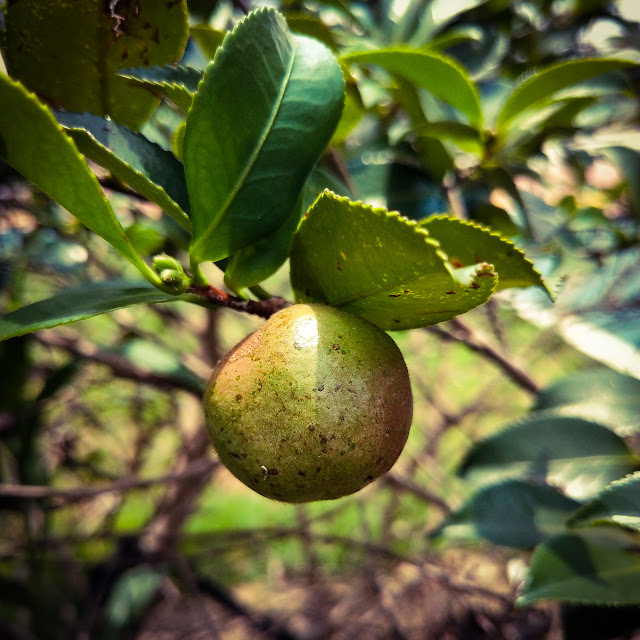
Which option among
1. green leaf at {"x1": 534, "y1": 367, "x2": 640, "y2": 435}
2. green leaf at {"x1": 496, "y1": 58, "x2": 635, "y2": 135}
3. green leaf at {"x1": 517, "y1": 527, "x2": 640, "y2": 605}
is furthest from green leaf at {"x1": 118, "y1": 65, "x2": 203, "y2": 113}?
green leaf at {"x1": 534, "y1": 367, "x2": 640, "y2": 435}

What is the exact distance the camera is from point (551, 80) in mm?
888

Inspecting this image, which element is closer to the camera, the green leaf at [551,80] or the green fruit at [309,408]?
the green fruit at [309,408]

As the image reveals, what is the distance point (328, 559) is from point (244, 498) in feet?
2.07

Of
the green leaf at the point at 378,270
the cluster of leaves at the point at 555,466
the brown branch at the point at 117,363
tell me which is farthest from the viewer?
the brown branch at the point at 117,363

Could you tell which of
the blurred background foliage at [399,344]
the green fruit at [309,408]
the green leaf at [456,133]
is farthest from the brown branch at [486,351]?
the green fruit at [309,408]

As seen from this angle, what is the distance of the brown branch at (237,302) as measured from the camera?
0.59 meters

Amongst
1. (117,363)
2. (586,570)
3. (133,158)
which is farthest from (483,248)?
(117,363)

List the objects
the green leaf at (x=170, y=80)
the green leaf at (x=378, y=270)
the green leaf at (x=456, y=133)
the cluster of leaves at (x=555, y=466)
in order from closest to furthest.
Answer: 1. the green leaf at (x=378, y=270)
2. the green leaf at (x=170, y=80)
3. the green leaf at (x=456, y=133)
4. the cluster of leaves at (x=555, y=466)

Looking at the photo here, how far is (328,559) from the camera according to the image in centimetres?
265

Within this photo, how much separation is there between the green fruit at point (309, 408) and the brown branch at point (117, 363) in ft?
2.08

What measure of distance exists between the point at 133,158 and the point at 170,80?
0.12 m

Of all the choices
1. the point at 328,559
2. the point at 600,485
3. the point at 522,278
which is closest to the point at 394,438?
the point at 522,278

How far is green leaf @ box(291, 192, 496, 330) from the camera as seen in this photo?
1.46 feet

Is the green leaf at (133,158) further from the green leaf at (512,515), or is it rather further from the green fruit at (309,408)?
the green leaf at (512,515)
